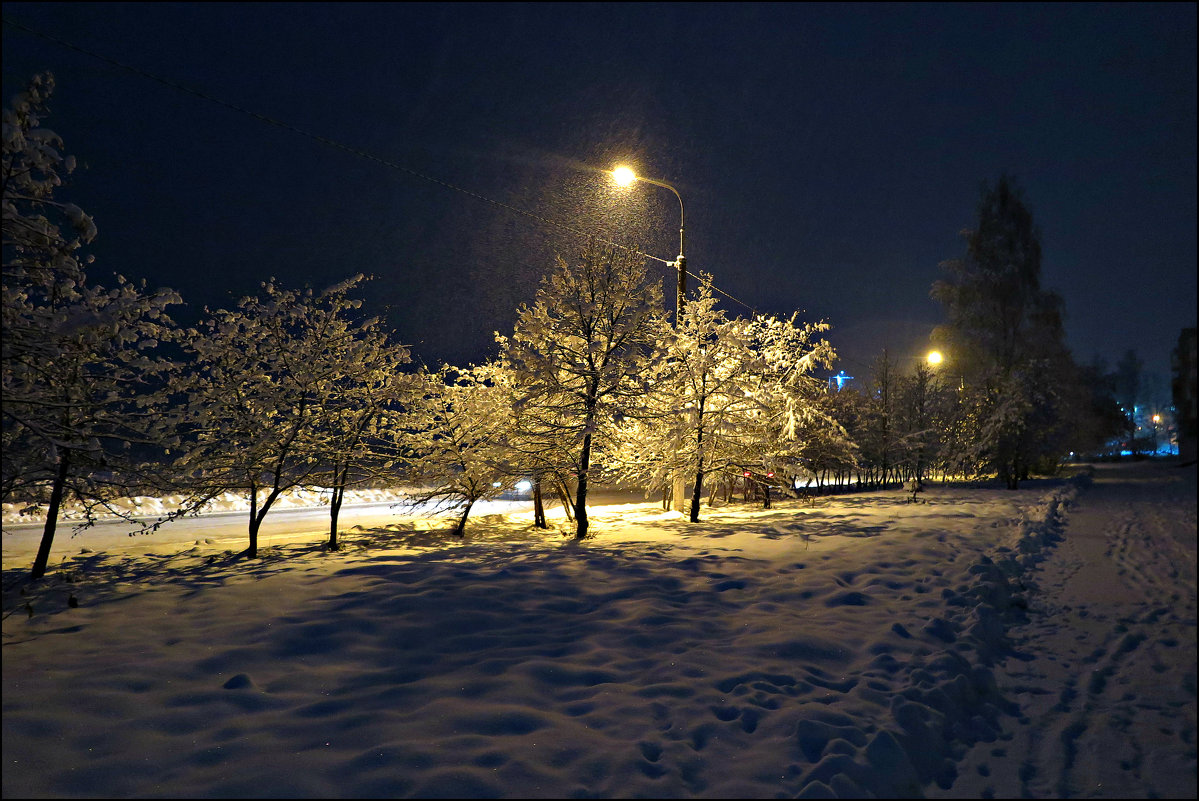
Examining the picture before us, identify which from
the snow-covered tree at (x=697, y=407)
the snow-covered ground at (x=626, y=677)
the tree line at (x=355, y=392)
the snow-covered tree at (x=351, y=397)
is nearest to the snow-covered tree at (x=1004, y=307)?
the tree line at (x=355, y=392)

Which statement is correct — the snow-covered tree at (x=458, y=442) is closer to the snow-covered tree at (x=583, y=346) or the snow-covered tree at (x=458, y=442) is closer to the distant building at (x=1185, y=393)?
the snow-covered tree at (x=583, y=346)

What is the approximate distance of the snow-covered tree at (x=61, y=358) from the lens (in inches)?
178

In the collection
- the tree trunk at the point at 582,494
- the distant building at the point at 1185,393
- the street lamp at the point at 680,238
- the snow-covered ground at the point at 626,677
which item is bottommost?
the snow-covered ground at the point at 626,677

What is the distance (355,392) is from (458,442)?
225cm

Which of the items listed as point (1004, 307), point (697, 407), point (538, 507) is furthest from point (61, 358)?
point (1004, 307)

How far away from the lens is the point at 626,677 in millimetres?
4324

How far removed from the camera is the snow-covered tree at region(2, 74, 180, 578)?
4.53 meters

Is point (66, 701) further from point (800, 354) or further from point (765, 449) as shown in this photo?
point (800, 354)

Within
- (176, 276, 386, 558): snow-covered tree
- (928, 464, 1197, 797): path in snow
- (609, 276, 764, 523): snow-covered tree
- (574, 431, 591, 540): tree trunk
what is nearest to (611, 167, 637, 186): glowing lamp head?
(609, 276, 764, 523): snow-covered tree

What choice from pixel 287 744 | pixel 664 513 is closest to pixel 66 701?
pixel 287 744

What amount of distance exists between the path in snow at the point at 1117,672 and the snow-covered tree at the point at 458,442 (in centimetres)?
873

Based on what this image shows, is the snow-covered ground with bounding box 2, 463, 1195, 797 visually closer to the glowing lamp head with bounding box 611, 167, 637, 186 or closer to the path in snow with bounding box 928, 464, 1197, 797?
the path in snow with bounding box 928, 464, 1197, 797

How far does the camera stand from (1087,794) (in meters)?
2.60

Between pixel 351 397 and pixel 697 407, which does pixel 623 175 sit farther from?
pixel 351 397
